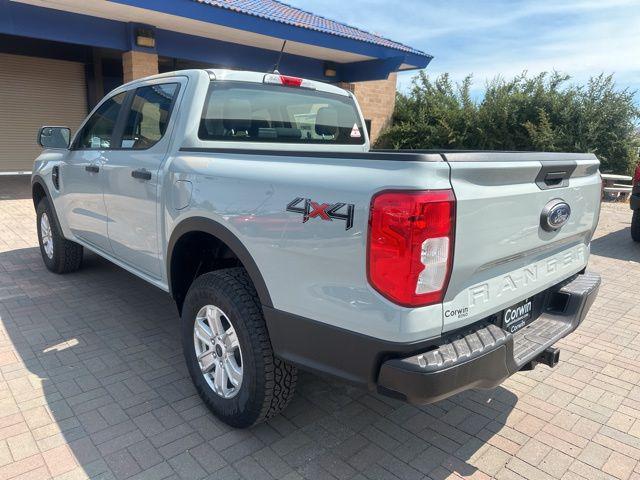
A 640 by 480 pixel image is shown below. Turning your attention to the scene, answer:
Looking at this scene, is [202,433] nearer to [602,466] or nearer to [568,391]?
[602,466]

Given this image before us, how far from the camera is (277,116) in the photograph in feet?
11.8

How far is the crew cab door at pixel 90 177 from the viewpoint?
3895mm

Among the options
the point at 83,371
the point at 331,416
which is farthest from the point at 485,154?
the point at 83,371

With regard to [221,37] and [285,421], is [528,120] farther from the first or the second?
[285,421]

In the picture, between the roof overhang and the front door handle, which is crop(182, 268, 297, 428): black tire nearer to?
the front door handle

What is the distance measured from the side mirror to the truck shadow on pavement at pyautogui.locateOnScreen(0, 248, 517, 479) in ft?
5.57

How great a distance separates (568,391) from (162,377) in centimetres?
270

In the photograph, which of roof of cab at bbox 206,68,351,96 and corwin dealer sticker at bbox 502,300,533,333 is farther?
roof of cab at bbox 206,68,351,96

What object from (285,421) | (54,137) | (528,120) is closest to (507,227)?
(285,421)

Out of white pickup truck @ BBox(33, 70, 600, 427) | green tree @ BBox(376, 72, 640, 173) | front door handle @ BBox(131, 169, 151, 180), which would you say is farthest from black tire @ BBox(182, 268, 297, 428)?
green tree @ BBox(376, 72, 640, 173)

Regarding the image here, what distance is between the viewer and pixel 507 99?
15383 mm

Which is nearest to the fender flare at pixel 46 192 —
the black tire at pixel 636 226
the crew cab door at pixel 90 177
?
the crew cab door at pixel 90 177

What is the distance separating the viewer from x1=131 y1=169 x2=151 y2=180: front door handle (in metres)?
3.15

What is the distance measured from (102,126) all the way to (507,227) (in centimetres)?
343
